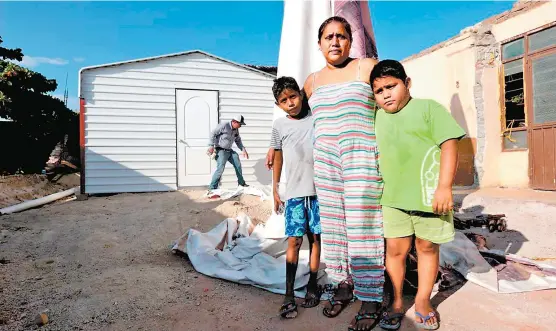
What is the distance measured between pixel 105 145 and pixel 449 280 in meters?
7.45

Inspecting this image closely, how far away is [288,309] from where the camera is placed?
2162 millimetres

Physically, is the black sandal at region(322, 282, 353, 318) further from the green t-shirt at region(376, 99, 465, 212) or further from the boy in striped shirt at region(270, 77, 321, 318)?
the green t-shirt at region(376, 99, 465, 212)

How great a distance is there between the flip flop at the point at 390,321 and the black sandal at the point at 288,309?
1.71 ft

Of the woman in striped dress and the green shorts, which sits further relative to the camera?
the woman in striped dress

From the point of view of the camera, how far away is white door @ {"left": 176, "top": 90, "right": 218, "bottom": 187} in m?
8.20

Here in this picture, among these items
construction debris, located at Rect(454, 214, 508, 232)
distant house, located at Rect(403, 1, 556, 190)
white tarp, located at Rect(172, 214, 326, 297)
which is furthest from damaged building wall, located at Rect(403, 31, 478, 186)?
white tarp, located at Rect(172, 214, 326, 297)

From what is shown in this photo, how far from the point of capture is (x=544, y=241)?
3859 millimetres

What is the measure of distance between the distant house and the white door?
5.92m

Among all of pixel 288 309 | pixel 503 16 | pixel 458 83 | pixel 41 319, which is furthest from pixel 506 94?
pixel 41 319

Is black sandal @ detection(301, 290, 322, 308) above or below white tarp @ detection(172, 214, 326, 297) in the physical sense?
below

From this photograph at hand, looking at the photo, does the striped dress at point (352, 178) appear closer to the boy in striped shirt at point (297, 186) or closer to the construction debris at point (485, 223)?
the boy in striped shirt at point (297, 186)

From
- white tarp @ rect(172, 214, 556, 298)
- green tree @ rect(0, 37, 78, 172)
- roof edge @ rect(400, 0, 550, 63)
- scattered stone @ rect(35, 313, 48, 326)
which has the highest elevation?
roof edge @ rect(400, 0, 550, 63)

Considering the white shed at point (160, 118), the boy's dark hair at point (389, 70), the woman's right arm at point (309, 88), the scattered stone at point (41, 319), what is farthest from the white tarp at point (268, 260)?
the white shed at point (160, 118)

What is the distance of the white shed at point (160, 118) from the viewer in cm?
765
